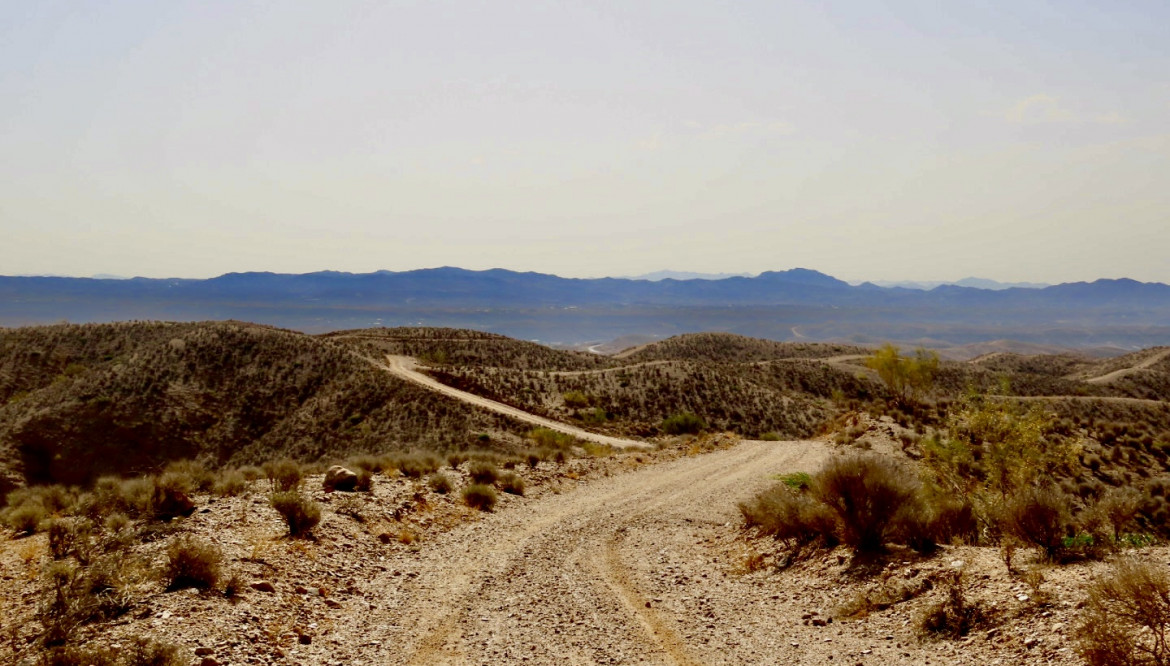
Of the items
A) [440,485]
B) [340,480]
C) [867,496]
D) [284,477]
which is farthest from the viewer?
[440,485]

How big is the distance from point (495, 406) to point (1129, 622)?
42467 mm

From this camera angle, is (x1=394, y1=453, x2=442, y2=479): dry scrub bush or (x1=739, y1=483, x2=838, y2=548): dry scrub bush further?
(x1=394, y1=453, x2=442, y2=479): dry scrub bush

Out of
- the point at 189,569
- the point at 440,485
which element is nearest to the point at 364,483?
the point at 440,485

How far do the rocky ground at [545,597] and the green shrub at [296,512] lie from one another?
0.37m

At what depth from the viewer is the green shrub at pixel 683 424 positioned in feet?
145

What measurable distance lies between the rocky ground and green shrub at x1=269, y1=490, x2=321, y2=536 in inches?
14.4

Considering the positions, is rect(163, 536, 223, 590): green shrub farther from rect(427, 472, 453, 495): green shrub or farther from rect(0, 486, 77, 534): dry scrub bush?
rect(427, 472, 453, 495): green shrub

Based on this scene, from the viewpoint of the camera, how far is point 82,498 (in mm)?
13664

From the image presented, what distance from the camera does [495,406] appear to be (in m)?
46.5

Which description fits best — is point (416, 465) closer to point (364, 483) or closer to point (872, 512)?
point (364, 483)

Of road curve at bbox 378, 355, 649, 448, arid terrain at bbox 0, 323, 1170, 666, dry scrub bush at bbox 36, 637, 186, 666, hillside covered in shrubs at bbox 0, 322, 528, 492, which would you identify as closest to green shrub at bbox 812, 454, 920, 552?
arid terrain at bbox 0, 323, 1170, 666

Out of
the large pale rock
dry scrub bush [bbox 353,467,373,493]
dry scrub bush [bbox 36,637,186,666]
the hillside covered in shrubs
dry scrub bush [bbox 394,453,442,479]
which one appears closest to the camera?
dry scrub bush [bbox 36,637,186,666]

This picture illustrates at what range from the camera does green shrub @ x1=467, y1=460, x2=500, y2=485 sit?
19922mm

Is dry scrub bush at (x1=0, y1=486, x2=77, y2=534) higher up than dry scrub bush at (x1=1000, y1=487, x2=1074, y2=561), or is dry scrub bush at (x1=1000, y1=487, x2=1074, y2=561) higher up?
dry scrub bush at (x1=1000, y1=487, x2=1074, y2=561)
